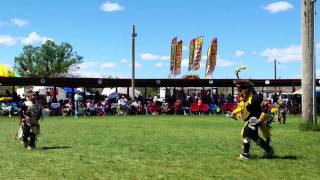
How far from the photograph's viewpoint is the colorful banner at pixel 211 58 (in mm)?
53062

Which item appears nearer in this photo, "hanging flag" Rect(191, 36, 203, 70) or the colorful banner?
"hanging flag" Rect(191, 36, 203, 70)

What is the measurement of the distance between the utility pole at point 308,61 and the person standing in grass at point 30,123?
444 inches

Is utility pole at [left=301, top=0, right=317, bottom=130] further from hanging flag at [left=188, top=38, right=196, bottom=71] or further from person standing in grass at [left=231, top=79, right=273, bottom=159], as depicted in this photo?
hanging flag at [left=188, top=38, right=196, bottom=71]

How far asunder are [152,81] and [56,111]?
8.41m

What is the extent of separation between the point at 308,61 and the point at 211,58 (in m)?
32.0

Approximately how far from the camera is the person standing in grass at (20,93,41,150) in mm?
14375

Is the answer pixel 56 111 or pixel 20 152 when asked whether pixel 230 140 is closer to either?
pixel 20 152

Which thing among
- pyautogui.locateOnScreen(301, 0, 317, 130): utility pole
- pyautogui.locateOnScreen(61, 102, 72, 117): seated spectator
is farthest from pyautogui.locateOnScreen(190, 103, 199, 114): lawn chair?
pyautogui.locateOnScreen(301, 0, 317, 130): utility pole

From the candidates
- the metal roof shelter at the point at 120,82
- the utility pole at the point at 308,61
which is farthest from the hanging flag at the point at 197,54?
the utility pole at the point at 308,61

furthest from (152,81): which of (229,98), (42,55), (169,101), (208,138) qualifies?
(42,55)

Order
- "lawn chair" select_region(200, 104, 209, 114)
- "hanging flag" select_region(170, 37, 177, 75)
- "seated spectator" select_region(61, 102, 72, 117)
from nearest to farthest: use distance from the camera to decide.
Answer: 1. "seated spectator" select_region(61, 102, 72, 117)
2. "lawn chair" select_region(200, 104, 209, 114)
3. "hanging flag" select_region(170, 37, 177, 75)

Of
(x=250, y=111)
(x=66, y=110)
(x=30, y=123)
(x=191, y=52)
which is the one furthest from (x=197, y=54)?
(x=250, y=111)

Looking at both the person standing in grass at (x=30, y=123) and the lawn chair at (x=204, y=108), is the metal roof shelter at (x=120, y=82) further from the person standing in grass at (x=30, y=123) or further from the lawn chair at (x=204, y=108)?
the person standing in grass at (x=30, y=123)

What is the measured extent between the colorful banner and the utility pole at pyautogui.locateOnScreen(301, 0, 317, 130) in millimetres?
30947
